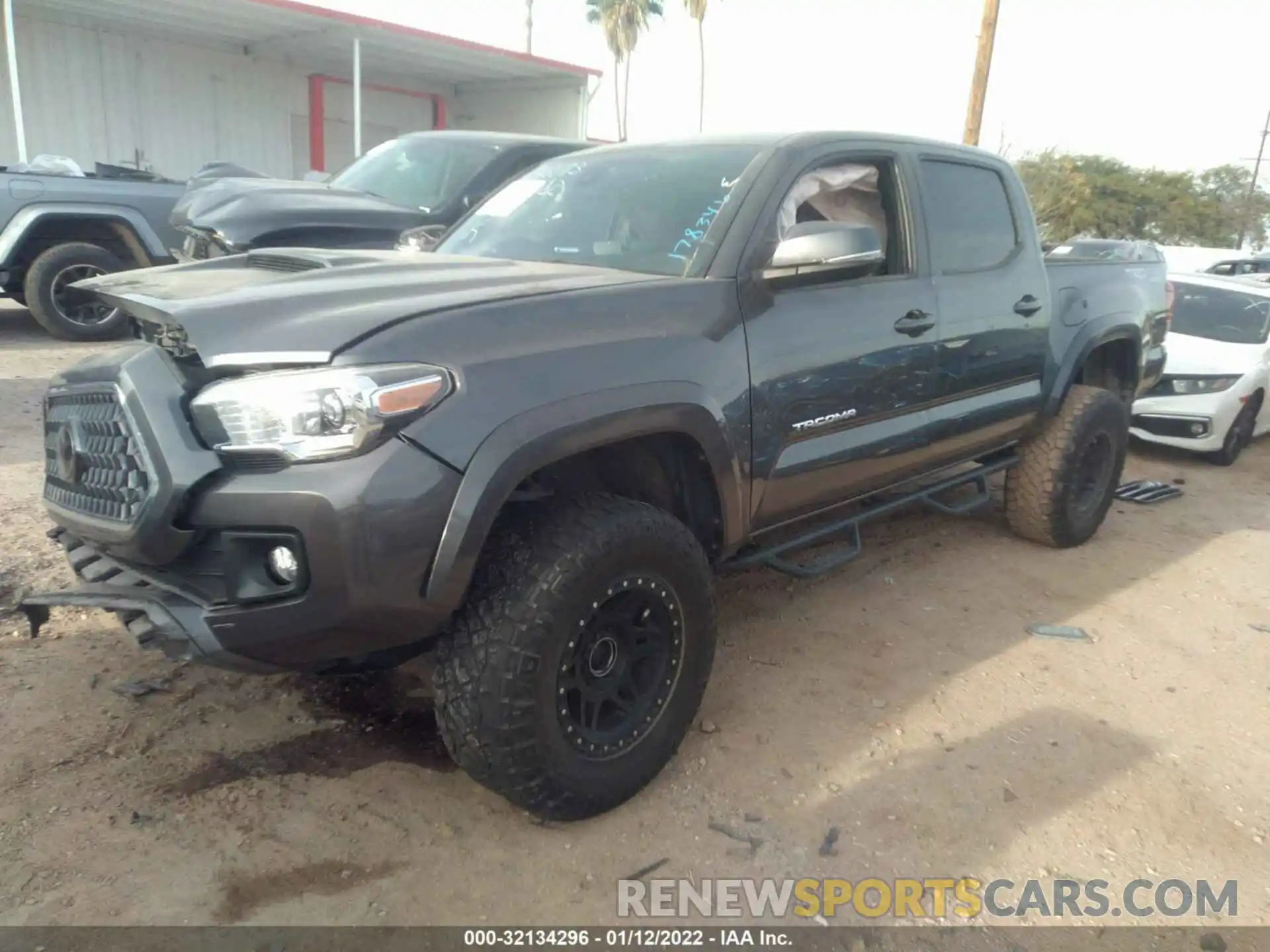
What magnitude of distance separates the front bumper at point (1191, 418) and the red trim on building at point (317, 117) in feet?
53.1

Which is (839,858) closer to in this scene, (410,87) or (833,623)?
(833,623)

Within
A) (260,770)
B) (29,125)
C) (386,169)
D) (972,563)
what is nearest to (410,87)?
(29,125)

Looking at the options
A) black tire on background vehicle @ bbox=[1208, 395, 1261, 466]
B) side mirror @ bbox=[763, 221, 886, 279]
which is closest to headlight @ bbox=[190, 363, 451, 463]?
side mirror @ bbox=[763, 221, 886, 279]

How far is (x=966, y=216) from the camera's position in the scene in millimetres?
4129

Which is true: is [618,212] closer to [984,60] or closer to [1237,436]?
[1237,436]

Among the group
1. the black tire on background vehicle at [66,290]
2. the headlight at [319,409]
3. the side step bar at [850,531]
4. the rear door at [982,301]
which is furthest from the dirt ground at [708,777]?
the black tire on background vehicle at [66,290]

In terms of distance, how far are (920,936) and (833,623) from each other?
179 centimetres

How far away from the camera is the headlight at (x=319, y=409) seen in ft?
6.94

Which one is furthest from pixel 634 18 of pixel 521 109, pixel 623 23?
pixel 521 109

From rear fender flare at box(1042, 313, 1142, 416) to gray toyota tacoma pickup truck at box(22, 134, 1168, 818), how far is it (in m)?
0.95

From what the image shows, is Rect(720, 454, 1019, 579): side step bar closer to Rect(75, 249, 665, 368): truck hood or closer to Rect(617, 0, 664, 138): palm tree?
Rect(75, 249, 665, 368): truck hood

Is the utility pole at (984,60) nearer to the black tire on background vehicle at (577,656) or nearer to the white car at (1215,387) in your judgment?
the white car at (1215,387)

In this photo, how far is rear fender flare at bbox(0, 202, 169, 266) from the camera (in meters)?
7.66

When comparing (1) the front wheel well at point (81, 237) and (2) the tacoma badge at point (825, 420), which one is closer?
(2) the tacoma badge at point (825, 420)
